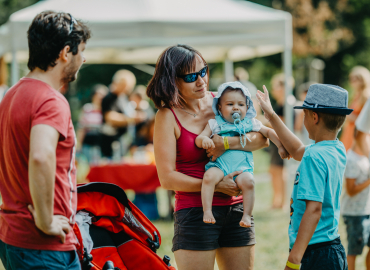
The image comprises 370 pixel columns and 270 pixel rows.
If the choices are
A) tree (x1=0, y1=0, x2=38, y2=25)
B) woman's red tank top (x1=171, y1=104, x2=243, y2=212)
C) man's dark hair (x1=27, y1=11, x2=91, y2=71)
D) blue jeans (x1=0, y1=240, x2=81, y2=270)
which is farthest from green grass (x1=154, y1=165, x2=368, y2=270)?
tree (x1=0, y1=0, x2=38, y2=25)

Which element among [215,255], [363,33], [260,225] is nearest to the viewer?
[215,255]

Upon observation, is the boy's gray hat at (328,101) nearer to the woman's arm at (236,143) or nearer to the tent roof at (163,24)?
the woman's arm at (236,143)

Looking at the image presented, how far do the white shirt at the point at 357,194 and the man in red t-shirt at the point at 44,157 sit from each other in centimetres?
257

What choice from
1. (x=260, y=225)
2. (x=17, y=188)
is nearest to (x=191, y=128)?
(x=17, y=188)

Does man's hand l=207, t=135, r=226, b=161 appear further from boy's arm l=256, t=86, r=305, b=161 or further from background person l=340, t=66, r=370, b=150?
background person l=340, t=66, r=370, b=150

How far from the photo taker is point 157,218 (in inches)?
250

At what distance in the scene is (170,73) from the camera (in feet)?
7.80

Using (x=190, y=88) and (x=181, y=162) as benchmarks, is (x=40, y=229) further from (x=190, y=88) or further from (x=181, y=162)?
(x=190, y=88)

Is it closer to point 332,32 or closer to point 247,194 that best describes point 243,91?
point 247,194

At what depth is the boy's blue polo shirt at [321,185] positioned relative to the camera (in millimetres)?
2041

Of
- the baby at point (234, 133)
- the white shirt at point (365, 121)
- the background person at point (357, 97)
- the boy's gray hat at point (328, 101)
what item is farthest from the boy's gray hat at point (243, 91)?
the background person at point (357, 97)

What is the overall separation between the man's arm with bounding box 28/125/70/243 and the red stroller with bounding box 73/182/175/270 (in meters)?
0.69

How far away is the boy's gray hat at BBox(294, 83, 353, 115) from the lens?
6.97 feet

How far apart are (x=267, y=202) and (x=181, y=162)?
208 inches
